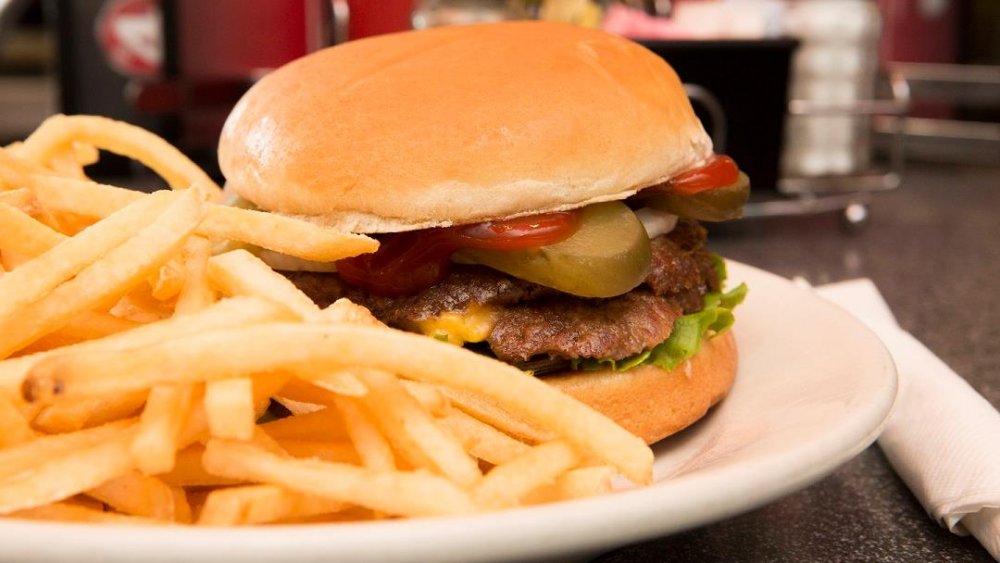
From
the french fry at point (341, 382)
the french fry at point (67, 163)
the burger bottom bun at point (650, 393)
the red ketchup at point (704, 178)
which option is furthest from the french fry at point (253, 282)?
the red ketchup at point (704, 178)

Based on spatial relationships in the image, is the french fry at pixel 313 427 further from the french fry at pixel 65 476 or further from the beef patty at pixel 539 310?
the beef patty at pixel 539 310

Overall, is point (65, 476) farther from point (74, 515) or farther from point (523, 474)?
point (523, 474)

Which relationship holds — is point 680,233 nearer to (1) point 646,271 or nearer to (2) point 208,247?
(1) point 646,271

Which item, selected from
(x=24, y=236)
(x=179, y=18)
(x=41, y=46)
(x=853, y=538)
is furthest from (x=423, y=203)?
(x=41, y=46)

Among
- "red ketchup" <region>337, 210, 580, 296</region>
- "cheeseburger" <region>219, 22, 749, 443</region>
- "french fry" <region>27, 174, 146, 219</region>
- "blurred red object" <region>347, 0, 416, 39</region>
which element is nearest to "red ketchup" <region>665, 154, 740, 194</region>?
"cheeseburger" <region>219, 22, 749, 443</region>

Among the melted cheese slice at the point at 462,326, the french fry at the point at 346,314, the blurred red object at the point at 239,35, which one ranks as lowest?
the blurred red object at the point at 239,35

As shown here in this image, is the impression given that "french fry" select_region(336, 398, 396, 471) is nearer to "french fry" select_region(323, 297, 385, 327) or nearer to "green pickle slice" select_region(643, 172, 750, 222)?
"french fry" select_region(323, 297, 385, 327)

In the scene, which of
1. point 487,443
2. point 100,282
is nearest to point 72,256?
point 100,282
